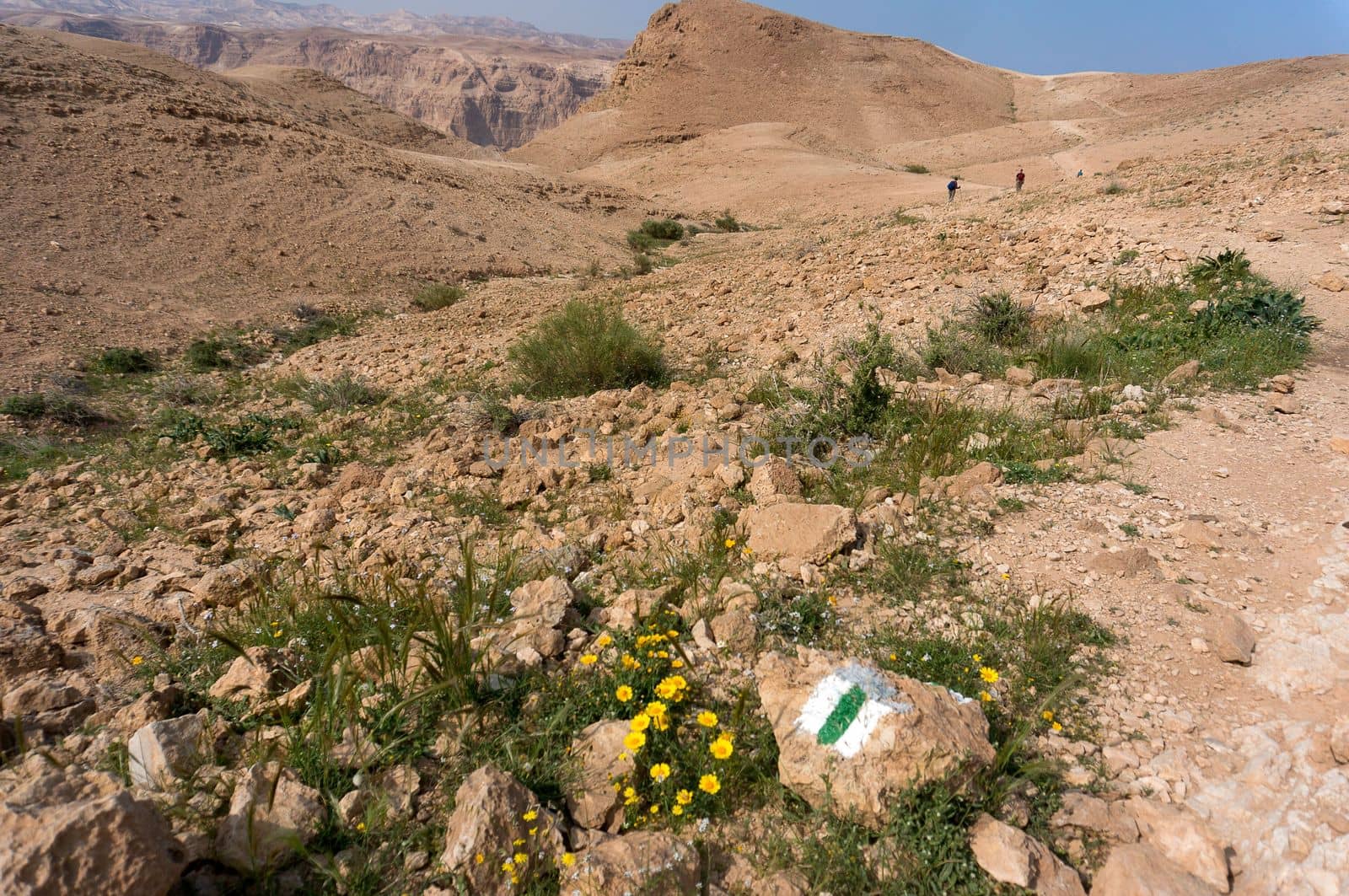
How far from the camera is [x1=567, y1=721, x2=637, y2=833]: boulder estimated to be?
68.0 inches

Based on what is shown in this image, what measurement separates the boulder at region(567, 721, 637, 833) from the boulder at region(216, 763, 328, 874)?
0.65 metres

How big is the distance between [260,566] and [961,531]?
11.1ft

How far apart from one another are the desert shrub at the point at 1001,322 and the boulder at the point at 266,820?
17.7ft

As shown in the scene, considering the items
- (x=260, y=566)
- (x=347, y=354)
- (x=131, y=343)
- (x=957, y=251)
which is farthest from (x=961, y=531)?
(x=131, y=343)

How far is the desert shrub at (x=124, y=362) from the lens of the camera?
7.05 metres

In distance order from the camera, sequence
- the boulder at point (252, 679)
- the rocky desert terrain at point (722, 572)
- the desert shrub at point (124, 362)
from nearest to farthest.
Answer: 1. the rocky desert terrain at point (722, 572)
2. the boulder at point (252, 679)
3. the desert shrub at point (124, 362)

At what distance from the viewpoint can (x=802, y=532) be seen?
2.85m

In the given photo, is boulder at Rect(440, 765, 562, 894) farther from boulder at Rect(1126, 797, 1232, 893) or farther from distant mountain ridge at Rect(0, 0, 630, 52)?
distant mountain ridge at Rect(0, 0, 630, 52)

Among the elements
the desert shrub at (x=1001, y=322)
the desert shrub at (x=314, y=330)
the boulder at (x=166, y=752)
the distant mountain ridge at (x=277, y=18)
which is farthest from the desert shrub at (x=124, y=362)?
the distant mountain ridge at (x=277, y=18)

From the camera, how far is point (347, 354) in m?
7.62

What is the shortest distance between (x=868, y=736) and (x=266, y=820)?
1546 mm

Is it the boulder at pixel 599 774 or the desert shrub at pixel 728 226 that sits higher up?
the desert shrub at pixel 728 226

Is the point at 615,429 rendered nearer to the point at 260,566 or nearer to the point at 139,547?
the point at 260,566

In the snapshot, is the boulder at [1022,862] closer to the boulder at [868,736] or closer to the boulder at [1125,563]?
the boulder at [868,736]
